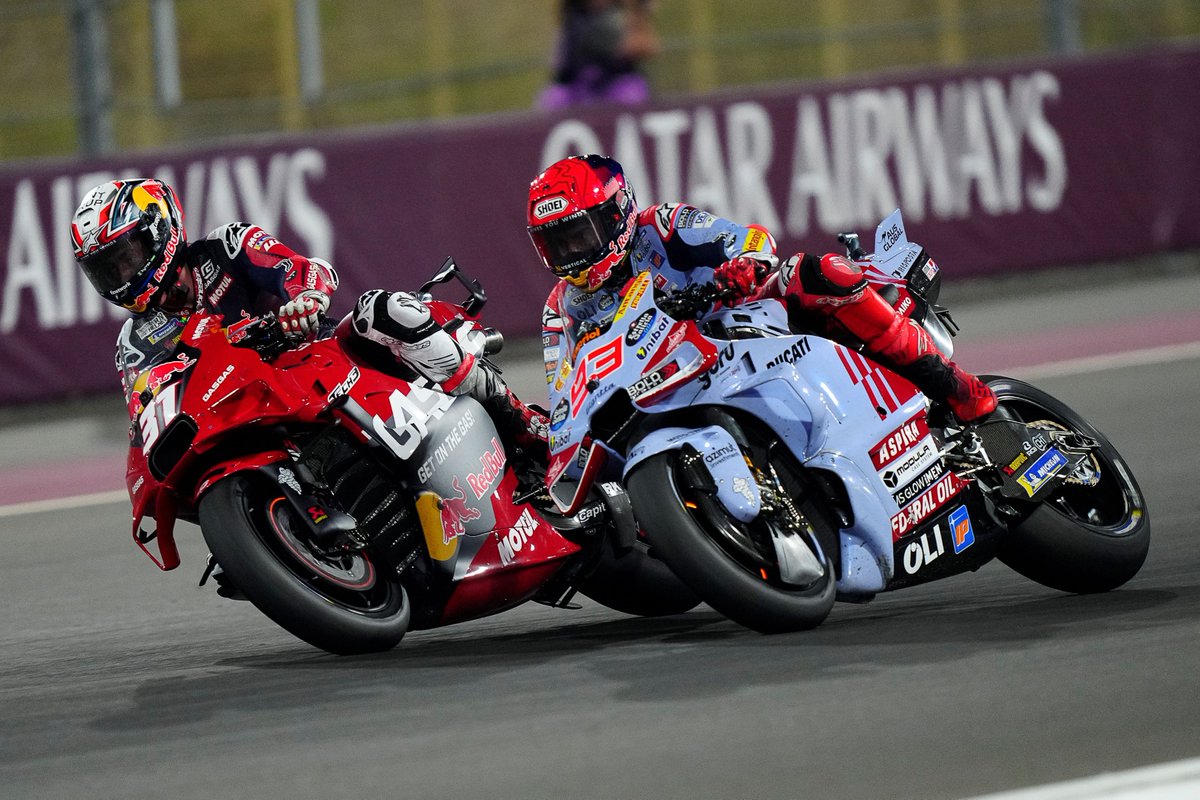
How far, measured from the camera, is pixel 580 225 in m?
6.12

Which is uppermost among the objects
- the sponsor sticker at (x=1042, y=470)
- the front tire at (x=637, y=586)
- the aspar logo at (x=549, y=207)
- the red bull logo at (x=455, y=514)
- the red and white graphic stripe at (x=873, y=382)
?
the aspar logo at (x=549, y=207)

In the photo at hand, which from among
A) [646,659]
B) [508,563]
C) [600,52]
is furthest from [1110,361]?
[646,659]

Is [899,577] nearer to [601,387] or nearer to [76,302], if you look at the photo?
Answer: [601,387]

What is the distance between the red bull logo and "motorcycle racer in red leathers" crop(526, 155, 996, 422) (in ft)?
1.64

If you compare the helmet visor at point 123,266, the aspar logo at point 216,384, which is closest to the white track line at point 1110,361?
the helmet visor at point 123,266

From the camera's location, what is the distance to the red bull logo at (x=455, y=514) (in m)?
6.10

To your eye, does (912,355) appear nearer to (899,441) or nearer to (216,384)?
(899,441)

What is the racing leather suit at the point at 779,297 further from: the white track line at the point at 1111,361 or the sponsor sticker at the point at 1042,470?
the white track line at the point at 1111,361

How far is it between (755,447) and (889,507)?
0.45m

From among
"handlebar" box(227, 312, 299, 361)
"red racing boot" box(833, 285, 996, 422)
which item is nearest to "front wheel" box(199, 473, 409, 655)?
"handlebar" box(227, 312, 299, 361)

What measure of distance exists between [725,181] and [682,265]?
7807mm

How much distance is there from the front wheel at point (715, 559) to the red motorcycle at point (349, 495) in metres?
0.65

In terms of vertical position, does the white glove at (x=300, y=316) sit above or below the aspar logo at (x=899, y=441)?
above

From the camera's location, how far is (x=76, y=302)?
41.5ft
